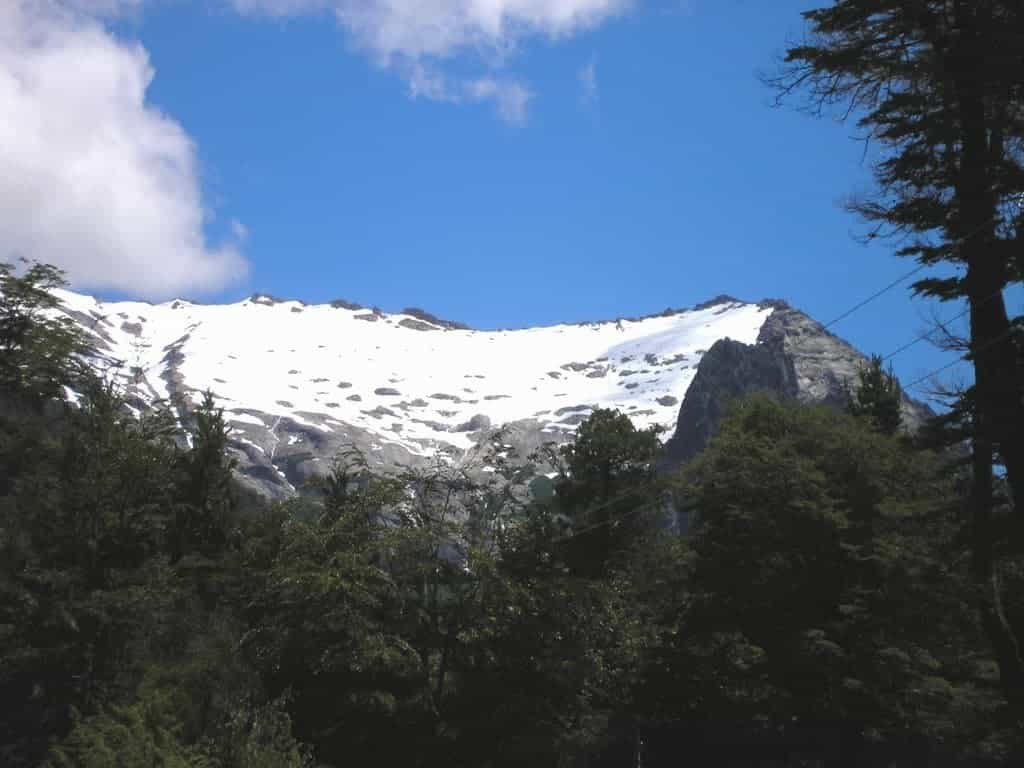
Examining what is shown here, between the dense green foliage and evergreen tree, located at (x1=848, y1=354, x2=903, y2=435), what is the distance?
24276 mm

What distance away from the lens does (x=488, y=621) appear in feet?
71.5

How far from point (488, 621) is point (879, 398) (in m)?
38.6

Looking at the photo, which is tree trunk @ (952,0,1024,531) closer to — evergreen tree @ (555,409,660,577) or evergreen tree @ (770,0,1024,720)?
evergreen tree @ (770,0,1024,720)

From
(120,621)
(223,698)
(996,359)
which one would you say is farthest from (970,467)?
(120,621)

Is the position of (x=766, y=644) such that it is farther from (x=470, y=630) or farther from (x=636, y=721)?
(x=470, y=630)

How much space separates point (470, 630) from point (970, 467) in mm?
10309

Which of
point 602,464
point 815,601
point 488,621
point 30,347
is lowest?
point 488,621

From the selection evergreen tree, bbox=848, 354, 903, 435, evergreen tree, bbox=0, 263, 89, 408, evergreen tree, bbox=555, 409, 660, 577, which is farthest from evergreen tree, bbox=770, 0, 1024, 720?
evergreen tree, bbox=848, 354, 903, 435

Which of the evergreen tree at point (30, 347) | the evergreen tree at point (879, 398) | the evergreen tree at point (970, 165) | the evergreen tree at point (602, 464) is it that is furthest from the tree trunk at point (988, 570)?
the evergreen tree at point (879, 398)

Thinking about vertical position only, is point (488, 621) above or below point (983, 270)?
below

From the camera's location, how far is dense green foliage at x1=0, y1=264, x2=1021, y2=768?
1969 cm

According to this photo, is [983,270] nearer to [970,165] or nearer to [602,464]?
[970,165]

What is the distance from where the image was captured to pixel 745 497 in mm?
28094

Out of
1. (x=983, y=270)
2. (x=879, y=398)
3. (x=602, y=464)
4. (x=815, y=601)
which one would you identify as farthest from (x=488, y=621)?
(x=879, y=398)
